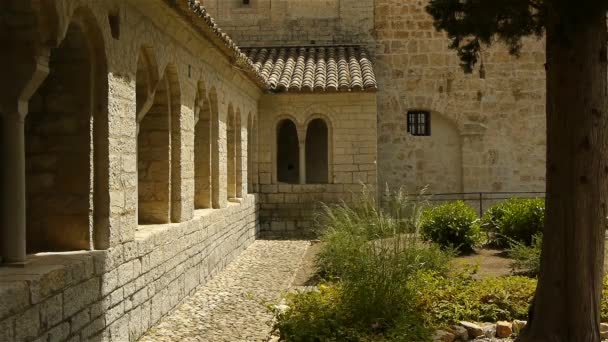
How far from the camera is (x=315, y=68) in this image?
1605 cm

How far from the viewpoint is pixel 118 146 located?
20.5 ft

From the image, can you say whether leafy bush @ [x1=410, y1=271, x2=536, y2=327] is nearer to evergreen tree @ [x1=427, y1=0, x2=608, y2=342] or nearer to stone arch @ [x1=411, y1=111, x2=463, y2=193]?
evergreen tree @ [x1=427, y1=0, x2=608, y2=342]

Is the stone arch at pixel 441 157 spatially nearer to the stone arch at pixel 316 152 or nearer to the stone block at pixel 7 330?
the stone arch at pixel 316 152

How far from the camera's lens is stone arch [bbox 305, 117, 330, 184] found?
18.1 m

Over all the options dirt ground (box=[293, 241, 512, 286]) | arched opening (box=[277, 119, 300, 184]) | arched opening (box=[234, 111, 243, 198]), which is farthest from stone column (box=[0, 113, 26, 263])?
arched opening (box=[277, 119, 300, 184])

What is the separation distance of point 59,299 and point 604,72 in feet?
14.8

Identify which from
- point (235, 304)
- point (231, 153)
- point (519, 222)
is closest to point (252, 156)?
point (231, 153)

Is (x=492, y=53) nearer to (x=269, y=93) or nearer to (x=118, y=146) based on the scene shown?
(x=269, y=93)

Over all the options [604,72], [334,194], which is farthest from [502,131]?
[604,72]

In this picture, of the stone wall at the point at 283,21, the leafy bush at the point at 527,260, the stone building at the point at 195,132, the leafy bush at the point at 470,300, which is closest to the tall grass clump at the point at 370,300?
the leafy bush at the point at 470,300

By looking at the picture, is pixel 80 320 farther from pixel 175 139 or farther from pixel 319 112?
pixel 319 112

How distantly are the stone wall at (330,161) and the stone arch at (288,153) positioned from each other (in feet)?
8.59

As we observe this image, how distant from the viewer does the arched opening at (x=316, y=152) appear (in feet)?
59.5

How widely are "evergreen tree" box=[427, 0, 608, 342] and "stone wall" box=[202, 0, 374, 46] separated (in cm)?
1275
